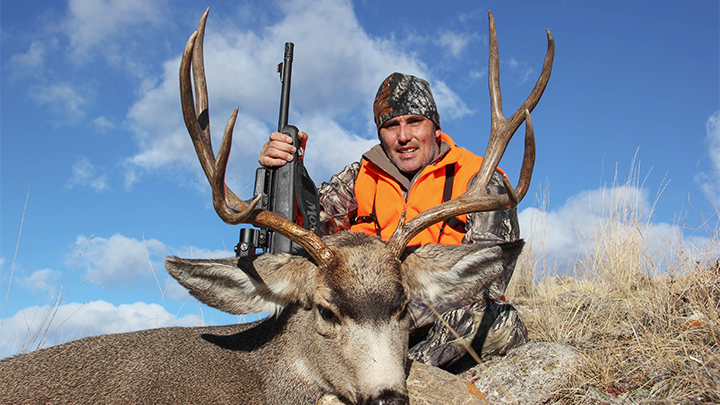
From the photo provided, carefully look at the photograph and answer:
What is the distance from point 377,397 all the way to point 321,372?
689mm

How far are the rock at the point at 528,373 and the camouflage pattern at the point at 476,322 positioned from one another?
20 centimetres

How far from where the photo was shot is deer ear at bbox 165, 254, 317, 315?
329 centimetres

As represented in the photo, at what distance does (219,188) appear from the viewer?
3.42m

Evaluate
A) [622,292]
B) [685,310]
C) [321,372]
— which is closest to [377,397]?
[321,372]

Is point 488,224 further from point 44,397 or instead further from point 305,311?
point 44,397

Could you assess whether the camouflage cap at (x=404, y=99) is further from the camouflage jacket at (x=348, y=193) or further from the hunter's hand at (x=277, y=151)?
the hunter's hand at (x=277, y=151)

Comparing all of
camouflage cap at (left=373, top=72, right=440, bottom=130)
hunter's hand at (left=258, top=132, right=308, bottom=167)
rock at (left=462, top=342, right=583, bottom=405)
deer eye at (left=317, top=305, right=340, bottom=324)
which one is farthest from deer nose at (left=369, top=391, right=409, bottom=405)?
camouflage cap at (left=373, top=72, right=440, bottom=130)

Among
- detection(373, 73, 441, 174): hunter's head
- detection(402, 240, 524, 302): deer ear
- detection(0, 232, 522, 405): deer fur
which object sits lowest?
detection(0, 232, 522, 405): deer fur

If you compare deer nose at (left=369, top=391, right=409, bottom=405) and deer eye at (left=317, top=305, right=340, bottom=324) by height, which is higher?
deer eye at (left=317, top=305, right=340, bottom=324)

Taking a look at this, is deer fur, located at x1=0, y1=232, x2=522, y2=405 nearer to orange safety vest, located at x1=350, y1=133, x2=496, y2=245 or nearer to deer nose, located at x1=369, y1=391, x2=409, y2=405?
deer nose, located at x1=369, y1=391, x2=409, y2=405

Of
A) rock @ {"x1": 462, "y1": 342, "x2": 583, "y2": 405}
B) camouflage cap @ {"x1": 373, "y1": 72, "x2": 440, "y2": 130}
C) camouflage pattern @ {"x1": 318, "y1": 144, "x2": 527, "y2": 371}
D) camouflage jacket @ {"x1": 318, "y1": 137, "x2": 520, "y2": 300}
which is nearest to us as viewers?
rock @ {"x1": 462, "y1": 342, "x2": 583, "y2": 405}

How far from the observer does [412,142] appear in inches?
250

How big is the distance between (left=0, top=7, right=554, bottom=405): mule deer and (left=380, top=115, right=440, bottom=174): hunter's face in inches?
93.5

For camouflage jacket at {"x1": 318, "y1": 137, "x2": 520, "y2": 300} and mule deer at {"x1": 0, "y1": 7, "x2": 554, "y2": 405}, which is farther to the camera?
camouflage jacket at {"x1": 318, "y1": 137, "x2": 520, "y2": 300}
